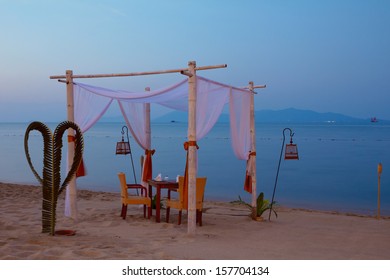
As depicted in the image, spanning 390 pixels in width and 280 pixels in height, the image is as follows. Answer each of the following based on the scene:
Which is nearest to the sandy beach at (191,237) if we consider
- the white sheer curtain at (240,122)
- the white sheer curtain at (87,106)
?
the white sheer curtain at (240,122)

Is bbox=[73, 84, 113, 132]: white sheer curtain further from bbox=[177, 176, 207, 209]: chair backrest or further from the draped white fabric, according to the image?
bbox=[177, 176, 207, 209]: chair backrest

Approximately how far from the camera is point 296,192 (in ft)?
47.3

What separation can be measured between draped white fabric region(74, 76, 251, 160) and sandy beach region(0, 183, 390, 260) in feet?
4.36

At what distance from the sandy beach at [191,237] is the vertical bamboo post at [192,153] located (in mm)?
239

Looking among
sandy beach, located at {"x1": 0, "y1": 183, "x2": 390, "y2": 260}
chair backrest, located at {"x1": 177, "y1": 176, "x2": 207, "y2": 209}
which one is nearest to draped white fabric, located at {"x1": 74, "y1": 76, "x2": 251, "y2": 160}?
chair backrest, located at {"x1": 177, "y1": 176, "x2": 207, "y2": 209}

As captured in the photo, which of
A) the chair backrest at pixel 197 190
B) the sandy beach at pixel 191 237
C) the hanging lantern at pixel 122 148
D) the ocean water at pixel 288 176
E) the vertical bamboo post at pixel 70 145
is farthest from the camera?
the ocean water at pixel 288 176

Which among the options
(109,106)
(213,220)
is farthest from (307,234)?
(109,106)

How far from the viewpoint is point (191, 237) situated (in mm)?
6359

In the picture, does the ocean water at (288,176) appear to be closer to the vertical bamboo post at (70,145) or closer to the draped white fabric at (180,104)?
the draped white fabric at (180,104)

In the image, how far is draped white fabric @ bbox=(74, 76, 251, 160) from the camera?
22.3 ft

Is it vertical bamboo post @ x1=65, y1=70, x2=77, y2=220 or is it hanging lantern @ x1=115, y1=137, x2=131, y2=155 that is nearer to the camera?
vertical bamboo post @ x1=65, y1=70, x2=77, y2=220

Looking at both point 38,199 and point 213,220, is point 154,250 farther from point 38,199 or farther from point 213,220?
point 38,199

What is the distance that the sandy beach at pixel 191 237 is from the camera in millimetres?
5043
